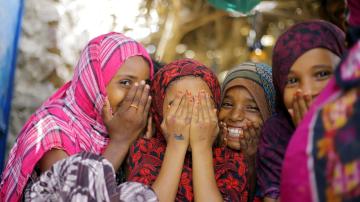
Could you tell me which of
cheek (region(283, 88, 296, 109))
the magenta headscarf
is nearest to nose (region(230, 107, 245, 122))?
cheek (region(283, 88, 296, 109))

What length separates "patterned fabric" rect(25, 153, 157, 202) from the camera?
1.86m

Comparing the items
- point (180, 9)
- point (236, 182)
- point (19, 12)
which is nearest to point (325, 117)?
point (236, 182)

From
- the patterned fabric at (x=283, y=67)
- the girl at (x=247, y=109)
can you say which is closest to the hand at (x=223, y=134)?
the girl at (x=247, y=109)

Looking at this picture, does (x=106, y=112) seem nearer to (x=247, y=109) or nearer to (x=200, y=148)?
(x=200, y=148)

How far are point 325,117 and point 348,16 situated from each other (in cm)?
52

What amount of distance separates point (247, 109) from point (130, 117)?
655mm

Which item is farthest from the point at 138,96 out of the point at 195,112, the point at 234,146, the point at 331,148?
the point at 331,148

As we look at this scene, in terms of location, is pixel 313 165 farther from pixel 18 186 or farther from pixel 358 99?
pixel 18 186

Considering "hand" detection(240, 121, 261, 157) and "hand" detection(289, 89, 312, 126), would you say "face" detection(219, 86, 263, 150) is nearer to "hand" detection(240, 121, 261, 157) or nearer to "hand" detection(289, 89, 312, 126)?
"hand" detection(240, 121, 261, 157)

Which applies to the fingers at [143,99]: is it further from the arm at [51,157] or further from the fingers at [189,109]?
the arm at [51,157]

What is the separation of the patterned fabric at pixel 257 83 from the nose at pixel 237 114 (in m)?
0.10

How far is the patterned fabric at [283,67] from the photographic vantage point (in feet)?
7.13

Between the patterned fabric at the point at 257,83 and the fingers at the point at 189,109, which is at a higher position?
the patterned fabric at the point at 257,83

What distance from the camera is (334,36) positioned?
2191 millimetres
